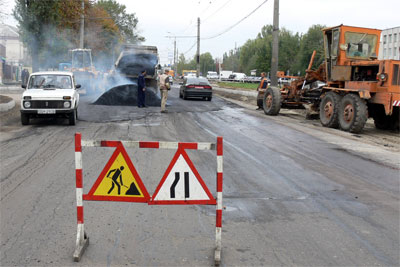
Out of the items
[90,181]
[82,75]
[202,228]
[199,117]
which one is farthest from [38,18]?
[202,228]

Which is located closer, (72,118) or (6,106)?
(72,118)

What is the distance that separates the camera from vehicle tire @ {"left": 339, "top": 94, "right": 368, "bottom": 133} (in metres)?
14.3

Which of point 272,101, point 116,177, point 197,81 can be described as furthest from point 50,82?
point 197,81

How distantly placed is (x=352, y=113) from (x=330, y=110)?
1453 mm

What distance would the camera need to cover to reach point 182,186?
178 inches

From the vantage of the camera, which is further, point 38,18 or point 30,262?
point 38,18

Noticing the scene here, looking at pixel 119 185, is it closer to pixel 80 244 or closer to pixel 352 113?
pixel 80 244

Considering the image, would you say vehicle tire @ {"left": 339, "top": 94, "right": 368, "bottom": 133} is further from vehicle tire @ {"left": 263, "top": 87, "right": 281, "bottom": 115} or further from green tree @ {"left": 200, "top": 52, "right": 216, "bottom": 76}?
green tree @ {"left": 200, "top": 52, "right": 216, "bottom": 76}

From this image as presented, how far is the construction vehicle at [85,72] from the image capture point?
3160 cm

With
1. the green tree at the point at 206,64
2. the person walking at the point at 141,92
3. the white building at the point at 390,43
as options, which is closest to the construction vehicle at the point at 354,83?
the person walking at the point at 141,92

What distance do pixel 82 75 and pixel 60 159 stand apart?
23.8 meters

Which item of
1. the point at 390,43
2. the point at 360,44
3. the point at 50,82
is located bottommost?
the point at 50,82

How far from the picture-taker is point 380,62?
14219 millimetres

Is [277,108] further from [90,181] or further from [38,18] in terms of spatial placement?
[38,18]
